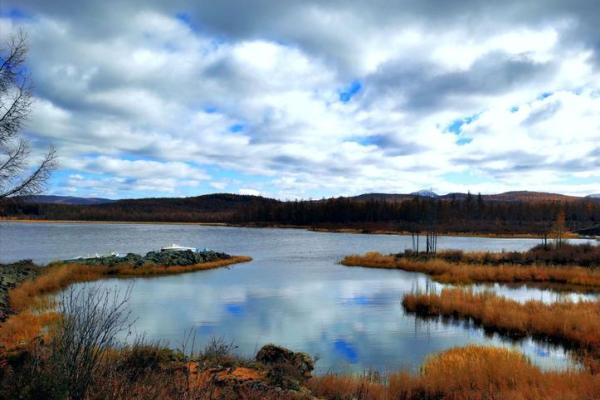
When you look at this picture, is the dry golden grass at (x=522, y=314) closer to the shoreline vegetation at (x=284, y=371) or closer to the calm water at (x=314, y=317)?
the shoreline vegetation at (x=284, y=371)

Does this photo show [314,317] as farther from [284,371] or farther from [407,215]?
[407,215]

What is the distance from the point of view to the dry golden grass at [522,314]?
14.9 m

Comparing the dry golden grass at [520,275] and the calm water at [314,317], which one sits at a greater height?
the dry golden grass at [520,275]

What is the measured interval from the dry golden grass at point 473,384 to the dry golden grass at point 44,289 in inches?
303

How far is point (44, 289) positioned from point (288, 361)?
61.9 feet

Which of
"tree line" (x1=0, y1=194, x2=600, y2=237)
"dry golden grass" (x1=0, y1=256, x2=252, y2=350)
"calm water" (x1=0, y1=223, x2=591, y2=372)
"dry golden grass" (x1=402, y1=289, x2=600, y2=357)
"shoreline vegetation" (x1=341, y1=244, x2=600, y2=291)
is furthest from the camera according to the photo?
"tree line" (x1=0, y1=194, x2=600, y2=237)

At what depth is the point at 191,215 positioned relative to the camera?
190875 mm

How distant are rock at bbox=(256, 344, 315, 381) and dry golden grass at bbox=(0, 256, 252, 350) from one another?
580cm

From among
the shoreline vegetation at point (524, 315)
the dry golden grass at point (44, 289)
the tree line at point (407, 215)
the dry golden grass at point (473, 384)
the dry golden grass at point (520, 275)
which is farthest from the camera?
the tree line at point (407, 215)

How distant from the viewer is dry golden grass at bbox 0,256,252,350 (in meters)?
14.2

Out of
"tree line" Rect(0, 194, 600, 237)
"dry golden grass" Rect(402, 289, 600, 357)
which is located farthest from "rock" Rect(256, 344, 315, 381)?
"tree line" Rect(0, 194, 600, 237)

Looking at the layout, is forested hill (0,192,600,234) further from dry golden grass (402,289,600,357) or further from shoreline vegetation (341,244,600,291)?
dry golden grass (402,289,600,357)

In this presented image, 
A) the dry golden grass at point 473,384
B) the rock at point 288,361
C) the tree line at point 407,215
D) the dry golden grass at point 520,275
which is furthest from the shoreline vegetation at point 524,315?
the tree line at point 407,215

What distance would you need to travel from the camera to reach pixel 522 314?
17156mm
